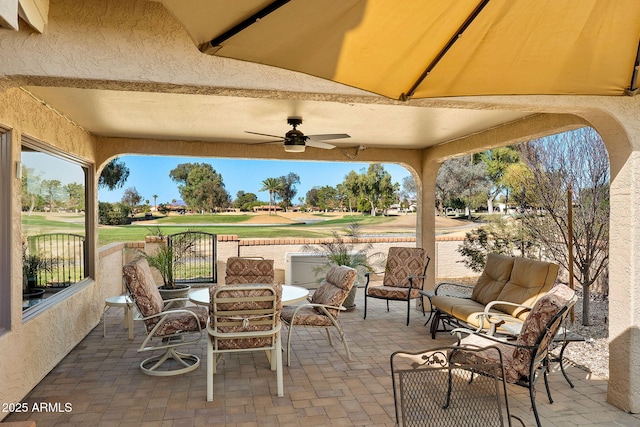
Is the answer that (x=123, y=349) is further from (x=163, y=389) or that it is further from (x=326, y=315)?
(x=326, y=315)

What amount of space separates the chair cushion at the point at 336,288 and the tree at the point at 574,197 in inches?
122

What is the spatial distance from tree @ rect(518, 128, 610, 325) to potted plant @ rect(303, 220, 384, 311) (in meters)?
3.07

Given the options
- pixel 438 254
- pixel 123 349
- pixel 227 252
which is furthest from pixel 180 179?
pixel 123 349

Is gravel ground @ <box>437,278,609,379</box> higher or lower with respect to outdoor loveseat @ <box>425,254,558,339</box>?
lower

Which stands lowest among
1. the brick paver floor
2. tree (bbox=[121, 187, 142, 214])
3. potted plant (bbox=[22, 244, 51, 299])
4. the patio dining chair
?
the brick paver floor

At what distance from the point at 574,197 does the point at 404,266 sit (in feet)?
9.08

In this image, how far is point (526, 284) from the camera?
4.82 meters

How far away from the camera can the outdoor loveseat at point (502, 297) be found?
179 inches

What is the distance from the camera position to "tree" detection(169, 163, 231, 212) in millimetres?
19672

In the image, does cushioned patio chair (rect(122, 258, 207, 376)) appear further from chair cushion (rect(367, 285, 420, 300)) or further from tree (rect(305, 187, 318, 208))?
tree (rect(305, 187, 318, 208))

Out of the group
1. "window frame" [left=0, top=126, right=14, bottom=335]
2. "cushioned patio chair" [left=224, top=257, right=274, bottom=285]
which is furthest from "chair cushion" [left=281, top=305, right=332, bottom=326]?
"window frame" [left=0, top=126, right=14, bottom=335]

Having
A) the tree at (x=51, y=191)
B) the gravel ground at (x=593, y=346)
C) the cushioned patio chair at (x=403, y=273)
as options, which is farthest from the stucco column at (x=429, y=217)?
the tree at (x=51, y=191)

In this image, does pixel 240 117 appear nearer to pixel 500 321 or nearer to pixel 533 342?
pixel 500 321

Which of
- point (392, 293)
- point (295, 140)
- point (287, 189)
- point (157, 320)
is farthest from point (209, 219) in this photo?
point (157, 320)
